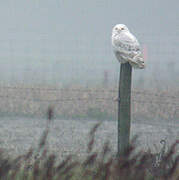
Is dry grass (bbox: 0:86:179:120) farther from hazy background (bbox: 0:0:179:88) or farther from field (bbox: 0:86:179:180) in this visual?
hazy background (bbox: 0:0:179:88)

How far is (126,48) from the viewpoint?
20.7 ft

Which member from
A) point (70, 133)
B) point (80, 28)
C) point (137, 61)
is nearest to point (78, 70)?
point (70, 133)

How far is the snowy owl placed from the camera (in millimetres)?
6199

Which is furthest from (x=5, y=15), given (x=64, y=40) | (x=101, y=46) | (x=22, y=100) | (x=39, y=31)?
(x=22, y=100)

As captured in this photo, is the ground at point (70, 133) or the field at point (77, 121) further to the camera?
the field at point (77, 121)

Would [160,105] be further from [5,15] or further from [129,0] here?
[129,0]

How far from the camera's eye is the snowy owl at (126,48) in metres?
6.20

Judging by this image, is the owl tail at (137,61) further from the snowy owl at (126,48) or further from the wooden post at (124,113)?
the wooden post at (124,113)

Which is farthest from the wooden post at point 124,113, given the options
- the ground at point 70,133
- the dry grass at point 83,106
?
the dry grass at point 83,106

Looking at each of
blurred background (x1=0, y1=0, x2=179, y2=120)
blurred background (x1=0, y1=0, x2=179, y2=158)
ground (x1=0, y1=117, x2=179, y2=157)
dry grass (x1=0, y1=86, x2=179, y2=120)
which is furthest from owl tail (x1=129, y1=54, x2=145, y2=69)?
blurred background (x1=0, y1=0, x2=179, y2=120)

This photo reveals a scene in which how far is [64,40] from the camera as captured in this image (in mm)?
77875

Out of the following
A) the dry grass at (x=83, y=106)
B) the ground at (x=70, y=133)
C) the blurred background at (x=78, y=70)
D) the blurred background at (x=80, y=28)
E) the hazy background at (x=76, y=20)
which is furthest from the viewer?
the hazy background at (x=76, y=20)

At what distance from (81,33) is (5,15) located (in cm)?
1405

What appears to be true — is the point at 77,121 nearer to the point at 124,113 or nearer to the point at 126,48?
the point at 126,48
